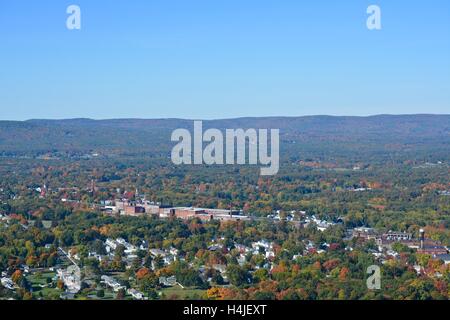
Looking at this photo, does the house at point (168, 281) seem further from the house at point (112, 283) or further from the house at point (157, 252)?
the house at point (157, 252)

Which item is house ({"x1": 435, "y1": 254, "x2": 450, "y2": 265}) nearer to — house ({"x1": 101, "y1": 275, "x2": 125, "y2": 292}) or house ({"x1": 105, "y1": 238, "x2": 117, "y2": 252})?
house ({"x1": 101, "y1": 275, "x2": 125, "y2": 292})

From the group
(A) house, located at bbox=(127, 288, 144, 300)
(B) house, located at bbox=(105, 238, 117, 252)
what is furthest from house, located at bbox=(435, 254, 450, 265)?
(B) house, located at bbox=(105, 238, 117, 252)

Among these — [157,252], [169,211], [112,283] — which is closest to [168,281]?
[112,283]

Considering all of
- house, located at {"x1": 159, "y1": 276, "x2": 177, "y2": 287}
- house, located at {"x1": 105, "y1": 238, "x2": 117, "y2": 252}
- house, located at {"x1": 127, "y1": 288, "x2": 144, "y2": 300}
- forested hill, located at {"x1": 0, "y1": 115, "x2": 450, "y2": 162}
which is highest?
forested hill, located at {"x1": 0, "y1": 115, "x2": 450, "y2": 162}

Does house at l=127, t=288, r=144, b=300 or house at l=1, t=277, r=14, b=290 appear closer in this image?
A: house at l=127, t=288, r=144, b=300

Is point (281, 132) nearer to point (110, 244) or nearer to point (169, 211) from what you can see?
point (169, 211)

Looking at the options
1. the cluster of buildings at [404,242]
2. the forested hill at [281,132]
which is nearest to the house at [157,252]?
the cluster of buildings at [404,242]

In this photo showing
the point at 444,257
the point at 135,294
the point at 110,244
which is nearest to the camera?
the point at 135,294

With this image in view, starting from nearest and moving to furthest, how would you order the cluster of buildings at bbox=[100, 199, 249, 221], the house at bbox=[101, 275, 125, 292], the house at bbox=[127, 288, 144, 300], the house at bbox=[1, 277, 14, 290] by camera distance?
the house at bbox=[127, 288, 144, 300] → the house at bbox=[1, 277, 14, 290] → the house at bbox=[101, 275, 125, 292] → the cluster of buildings at bbox=[100, 199, 249, 221]

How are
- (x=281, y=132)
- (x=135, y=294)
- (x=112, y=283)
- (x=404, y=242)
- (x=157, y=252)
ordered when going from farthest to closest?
1. (x=281, y=132)
2. (x=404, y=242)
3. (x=157, y=252)
4. (x=112, y=283)
5. (x=135, y=294)
